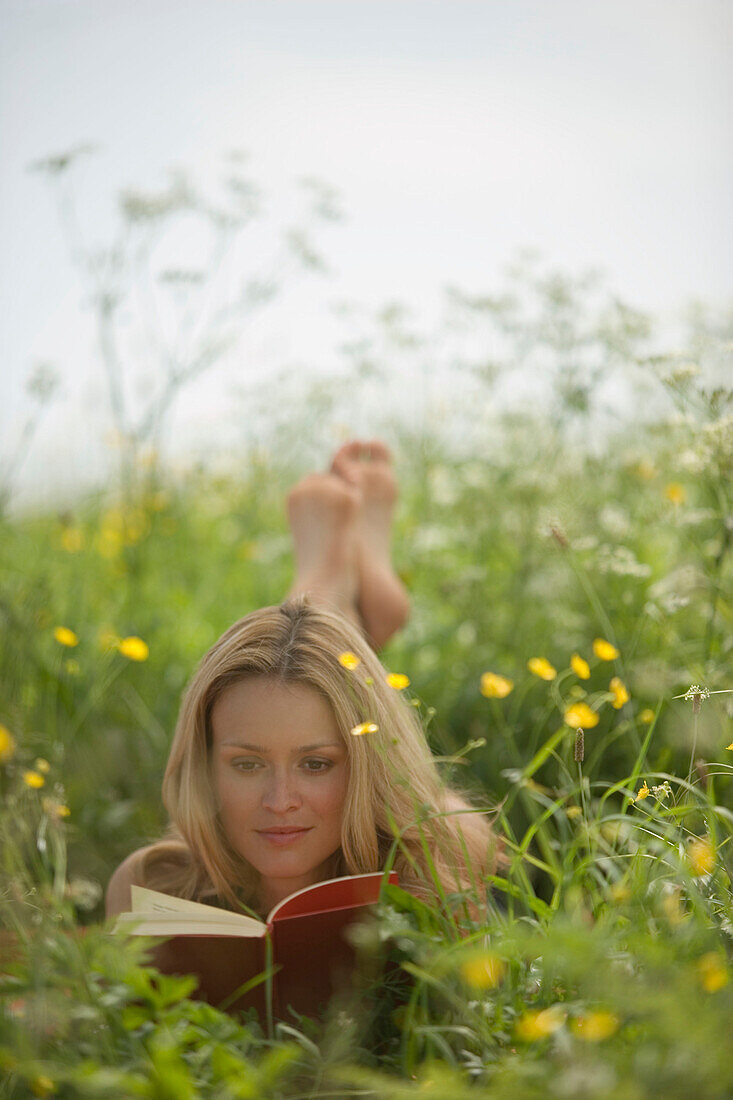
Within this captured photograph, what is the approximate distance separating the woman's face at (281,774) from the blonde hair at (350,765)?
0.07 ft

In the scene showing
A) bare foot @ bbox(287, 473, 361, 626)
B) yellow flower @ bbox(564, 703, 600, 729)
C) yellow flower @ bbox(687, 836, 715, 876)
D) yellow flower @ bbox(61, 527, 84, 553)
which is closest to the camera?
yellow flower @ bbox(687, 836, 715, 876)

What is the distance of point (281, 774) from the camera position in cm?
126

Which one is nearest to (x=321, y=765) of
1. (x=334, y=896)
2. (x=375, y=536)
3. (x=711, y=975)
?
(x=334, y=896)

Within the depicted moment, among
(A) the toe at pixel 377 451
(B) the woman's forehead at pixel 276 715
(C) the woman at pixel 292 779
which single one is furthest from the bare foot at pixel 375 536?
(B) the woman's forehead at pixel 276 715

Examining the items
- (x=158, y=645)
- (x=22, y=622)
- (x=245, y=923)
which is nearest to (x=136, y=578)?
(x=158, y=645)

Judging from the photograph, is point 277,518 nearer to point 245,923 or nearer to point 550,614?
point 550,614

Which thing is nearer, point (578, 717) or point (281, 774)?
point (578, 717)

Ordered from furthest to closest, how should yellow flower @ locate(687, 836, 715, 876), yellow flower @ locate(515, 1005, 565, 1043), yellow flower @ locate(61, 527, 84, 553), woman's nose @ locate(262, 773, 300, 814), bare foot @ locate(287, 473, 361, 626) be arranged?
yellow flower @ locate(61, 527, 84, 553), bare foot @ locate(287, 473, 361, 626), woman's nose @ locate(262, 773, 300, 814), yellow flower @ locate(687, 836, 715, 876), yellow flower @ locate(515, 1005, 565, 1043)

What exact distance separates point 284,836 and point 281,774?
9cm

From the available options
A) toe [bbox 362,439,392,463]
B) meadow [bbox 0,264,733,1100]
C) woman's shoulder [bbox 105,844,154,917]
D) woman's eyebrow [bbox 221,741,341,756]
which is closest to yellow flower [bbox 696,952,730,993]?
meadow [bbox 0,264,733,1100]

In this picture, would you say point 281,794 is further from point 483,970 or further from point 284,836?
point 483,970

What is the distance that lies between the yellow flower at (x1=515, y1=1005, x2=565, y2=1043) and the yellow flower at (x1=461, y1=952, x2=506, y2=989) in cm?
5

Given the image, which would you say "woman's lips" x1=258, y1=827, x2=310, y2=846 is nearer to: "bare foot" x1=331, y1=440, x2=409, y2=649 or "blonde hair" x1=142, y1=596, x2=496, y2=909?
"blonde hair" x1=142, y1=596, x2=496, y2=909

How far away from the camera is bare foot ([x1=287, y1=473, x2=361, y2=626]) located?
2141mm
